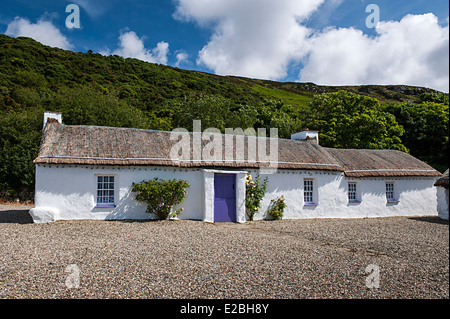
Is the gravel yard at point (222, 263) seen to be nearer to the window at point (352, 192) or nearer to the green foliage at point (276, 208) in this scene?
the green foliage at point (276, 208)

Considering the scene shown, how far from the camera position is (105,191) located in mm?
12883

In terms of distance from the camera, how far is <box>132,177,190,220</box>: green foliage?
41.5 feet

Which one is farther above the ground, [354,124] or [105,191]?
[354,124]

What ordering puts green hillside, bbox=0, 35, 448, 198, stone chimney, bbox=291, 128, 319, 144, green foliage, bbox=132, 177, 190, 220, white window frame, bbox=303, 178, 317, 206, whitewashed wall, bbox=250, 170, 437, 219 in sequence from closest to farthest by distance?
1. green foliage, bbox=132, 177, 190, 220
2. whitewashed wall, bbox=250, 170, 437, 219
3. white window frame, bbox=303, 178, 317, 206
4. stone chimney, bbox=291, 128, 319, 144
5. green hillside, bbox=0, 35, 448, 198

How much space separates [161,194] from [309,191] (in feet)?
26.0

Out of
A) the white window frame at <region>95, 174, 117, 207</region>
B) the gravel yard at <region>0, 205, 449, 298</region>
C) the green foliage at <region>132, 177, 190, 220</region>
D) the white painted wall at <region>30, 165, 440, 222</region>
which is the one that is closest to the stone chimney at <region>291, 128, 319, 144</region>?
the white painted wall at <region>30, 165, 440, 222</region>

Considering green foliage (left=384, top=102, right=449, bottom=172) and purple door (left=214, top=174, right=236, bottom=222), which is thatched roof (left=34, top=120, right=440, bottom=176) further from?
green foliage (left=384, top=102, right=449, bottom=172)

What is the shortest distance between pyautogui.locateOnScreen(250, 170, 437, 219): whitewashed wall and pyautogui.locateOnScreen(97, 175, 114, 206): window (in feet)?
21.4

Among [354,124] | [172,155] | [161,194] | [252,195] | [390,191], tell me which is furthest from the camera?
[354,124]

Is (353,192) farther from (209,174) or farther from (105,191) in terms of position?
(105,191)

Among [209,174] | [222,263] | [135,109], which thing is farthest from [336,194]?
[135,109]

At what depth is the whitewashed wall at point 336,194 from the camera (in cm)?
1503

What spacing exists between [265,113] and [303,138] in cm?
2010
